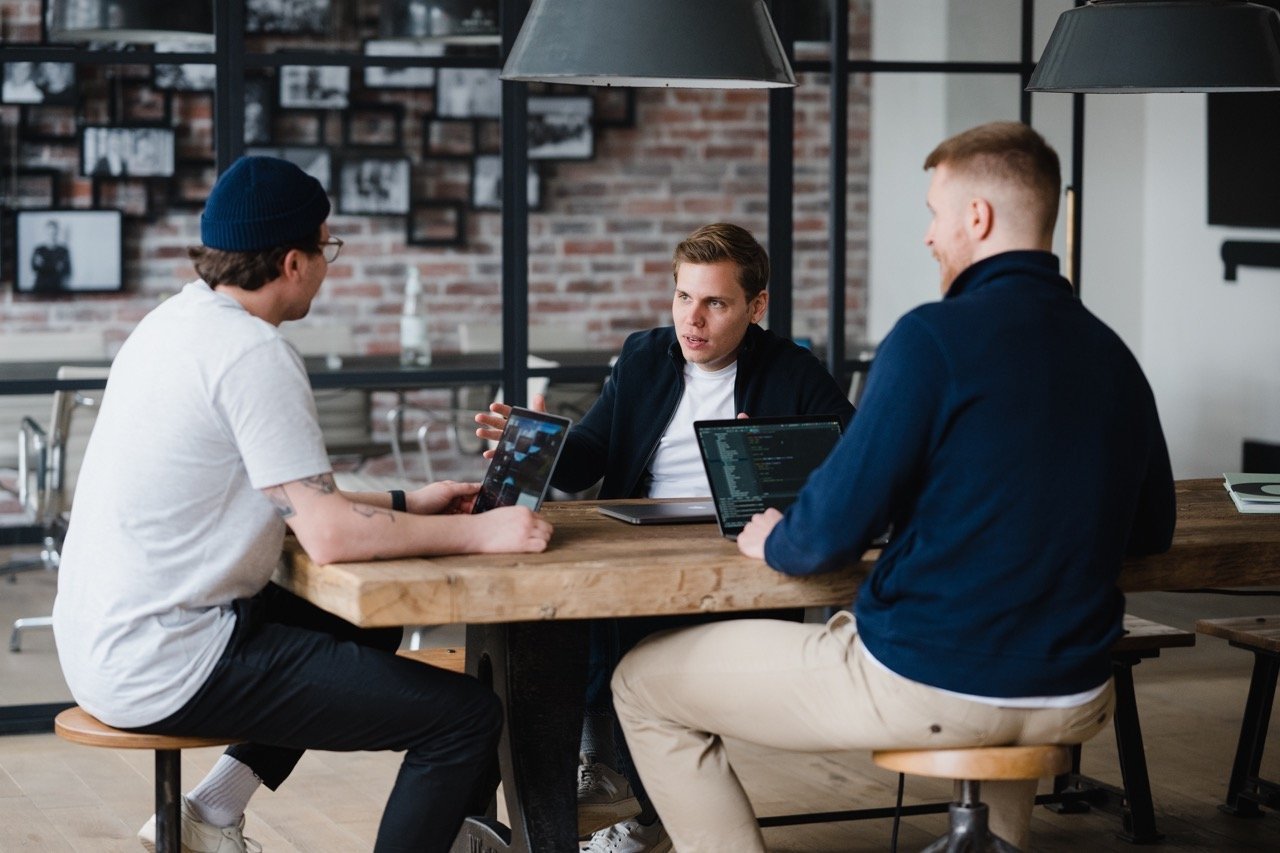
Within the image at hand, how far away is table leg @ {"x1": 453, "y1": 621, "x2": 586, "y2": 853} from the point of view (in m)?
2.65

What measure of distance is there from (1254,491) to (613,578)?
4.22 feet

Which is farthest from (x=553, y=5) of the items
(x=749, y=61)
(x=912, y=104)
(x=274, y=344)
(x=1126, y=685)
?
(x=912, y=104)

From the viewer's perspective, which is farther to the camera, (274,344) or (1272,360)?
(1272,360)

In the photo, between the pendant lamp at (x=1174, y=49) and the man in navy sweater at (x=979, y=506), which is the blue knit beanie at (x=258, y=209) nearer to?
the man in navy sweater at (x=979, y=506)

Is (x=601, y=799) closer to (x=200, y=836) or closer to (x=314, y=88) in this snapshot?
(x=200, y=836)

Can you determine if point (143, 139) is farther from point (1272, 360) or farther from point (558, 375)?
point (1272, 360)

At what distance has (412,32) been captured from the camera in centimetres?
627

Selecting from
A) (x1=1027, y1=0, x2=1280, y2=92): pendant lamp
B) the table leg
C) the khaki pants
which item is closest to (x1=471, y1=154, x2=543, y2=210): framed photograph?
(x1=1027, y1=0, x2=1280, y2=92): pendant lamp

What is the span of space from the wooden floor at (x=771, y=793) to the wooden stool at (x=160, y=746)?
817 millimetres

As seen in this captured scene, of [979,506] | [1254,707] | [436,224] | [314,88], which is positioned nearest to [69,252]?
[314,88]

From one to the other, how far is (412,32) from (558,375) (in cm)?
199

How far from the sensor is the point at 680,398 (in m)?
3.15

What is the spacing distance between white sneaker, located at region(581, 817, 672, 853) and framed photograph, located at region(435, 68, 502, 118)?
547 cm

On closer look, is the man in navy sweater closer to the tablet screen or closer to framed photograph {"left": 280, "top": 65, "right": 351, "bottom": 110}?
the tablet screen
